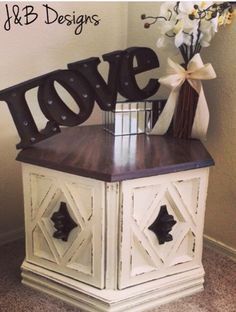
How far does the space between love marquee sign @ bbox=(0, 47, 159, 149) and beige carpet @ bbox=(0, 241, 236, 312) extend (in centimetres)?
48

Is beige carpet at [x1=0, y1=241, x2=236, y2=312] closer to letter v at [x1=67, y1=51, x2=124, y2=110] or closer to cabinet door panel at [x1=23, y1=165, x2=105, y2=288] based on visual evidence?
cabinet door panel at [x1=23, y1=165, x2=105, y2=288]

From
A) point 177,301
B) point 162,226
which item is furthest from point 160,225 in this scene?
point 177,301

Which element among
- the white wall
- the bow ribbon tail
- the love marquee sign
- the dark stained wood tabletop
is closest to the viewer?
the dark stained wood tabletop

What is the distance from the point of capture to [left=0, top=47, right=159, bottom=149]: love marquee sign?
1313 millimetres

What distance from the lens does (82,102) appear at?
139 cm

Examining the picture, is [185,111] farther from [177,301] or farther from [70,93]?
[177,301]

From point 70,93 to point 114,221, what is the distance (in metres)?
0.45

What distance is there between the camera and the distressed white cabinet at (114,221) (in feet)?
4.00

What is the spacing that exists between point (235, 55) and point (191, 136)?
1.05 ft

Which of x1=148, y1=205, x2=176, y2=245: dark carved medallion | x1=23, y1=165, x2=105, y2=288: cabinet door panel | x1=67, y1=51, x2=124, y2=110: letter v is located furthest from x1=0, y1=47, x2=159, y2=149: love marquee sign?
x1=148, y1=205, x2=176, y2=245: dark carved medallion

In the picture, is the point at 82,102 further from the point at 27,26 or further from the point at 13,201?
the point at 13,201

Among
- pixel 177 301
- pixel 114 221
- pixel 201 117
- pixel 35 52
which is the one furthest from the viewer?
pixel 35 52

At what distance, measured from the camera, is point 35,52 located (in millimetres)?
1608

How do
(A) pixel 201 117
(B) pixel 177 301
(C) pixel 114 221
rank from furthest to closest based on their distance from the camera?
(A) pixel 201 117 < (B) pixel 177 301 < (C) pixel 114 221
